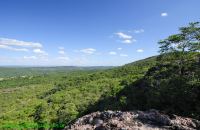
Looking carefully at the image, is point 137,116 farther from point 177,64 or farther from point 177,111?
point 177,64

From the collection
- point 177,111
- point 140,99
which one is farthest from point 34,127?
point 177,111

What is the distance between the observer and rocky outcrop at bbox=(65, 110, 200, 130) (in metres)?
13.4

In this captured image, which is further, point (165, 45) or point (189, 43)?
point (165, 45)

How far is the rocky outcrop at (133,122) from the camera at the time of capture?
13.4 metres

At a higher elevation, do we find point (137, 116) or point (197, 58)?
point (197, 58)

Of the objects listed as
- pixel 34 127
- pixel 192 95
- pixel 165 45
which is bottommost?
pixel 34 127

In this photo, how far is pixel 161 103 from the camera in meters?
31.8

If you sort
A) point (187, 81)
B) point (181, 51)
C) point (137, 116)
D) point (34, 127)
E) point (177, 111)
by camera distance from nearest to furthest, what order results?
point (137, 116), point (177, 111), point (187, 81), point (181, 51), point (34, 127)

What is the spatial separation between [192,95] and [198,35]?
1000cm

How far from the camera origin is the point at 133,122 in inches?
543

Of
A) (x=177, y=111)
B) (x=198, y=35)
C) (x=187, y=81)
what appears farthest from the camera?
(x=198, y=35)

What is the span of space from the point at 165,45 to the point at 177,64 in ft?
20.4

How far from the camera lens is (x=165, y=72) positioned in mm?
42281

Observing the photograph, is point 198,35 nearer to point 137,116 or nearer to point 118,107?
point 118,107
